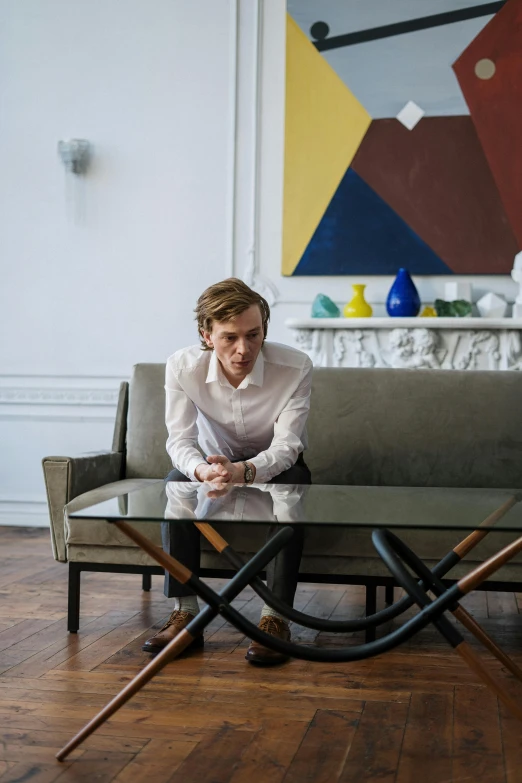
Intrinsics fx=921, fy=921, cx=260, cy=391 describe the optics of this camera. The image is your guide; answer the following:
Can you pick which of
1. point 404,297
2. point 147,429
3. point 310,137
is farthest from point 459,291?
point 147,429

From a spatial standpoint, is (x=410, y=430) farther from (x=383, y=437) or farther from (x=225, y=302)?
(x=225, y=302)

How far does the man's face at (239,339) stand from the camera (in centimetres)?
246

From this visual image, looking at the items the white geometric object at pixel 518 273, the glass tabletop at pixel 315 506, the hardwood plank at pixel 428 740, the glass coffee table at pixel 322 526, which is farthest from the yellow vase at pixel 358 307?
the hardwood plank at pixel 428 740

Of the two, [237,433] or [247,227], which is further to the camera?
[247,227]

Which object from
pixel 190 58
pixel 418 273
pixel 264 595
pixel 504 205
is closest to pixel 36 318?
pixel 190 58

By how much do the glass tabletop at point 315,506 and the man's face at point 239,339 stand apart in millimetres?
408

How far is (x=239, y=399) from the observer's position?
8.68 feet

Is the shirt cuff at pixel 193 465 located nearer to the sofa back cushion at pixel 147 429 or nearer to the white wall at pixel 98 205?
the sofa back cushion at pixel 147 429

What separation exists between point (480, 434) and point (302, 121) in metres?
2.22

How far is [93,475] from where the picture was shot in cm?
292

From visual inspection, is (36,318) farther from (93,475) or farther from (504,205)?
(504,205)

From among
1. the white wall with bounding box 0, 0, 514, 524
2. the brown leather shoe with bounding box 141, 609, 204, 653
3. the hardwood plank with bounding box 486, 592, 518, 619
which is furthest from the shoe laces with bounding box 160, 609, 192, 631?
the white wall with bounding box 0, 0, 514, 524

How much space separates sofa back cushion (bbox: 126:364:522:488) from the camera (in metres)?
2.98

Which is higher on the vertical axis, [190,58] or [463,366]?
[190,58]
